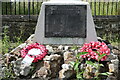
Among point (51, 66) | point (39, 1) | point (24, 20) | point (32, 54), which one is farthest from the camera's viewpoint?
point (39, 1)

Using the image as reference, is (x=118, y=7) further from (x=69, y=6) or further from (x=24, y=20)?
(x=69, y=6)

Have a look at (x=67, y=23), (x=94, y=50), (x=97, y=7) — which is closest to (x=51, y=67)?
(x=94, y=50)

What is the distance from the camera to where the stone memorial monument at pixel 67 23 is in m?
6.18

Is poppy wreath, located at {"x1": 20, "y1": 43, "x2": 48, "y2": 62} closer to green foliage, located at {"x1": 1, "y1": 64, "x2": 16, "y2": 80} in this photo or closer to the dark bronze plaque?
green foliage, located at {"x1": 1, "y1": 64, "x2": 16, "y2": 80}

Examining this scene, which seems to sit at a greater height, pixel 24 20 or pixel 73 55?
pixel 24 20

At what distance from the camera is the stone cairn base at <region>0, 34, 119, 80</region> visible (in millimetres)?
4863

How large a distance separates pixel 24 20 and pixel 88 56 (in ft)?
17.0

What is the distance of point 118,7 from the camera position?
1094 centimetres

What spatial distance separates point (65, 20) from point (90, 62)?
72.5 inches

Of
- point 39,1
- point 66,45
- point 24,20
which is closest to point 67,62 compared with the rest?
point 66,45

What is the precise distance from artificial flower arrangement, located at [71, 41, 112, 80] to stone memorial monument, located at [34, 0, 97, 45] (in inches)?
34.1

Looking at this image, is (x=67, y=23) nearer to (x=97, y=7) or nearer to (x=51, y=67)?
(x=51, y=67)

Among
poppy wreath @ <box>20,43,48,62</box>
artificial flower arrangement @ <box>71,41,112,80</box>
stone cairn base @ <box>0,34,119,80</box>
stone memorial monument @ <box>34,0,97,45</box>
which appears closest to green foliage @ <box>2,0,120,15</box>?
stone memorial monument @ <box>34,0,97,45</box>

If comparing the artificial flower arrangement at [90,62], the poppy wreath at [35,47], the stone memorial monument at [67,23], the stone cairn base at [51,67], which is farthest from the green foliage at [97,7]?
the artificial flower arrangement at [90,62]
